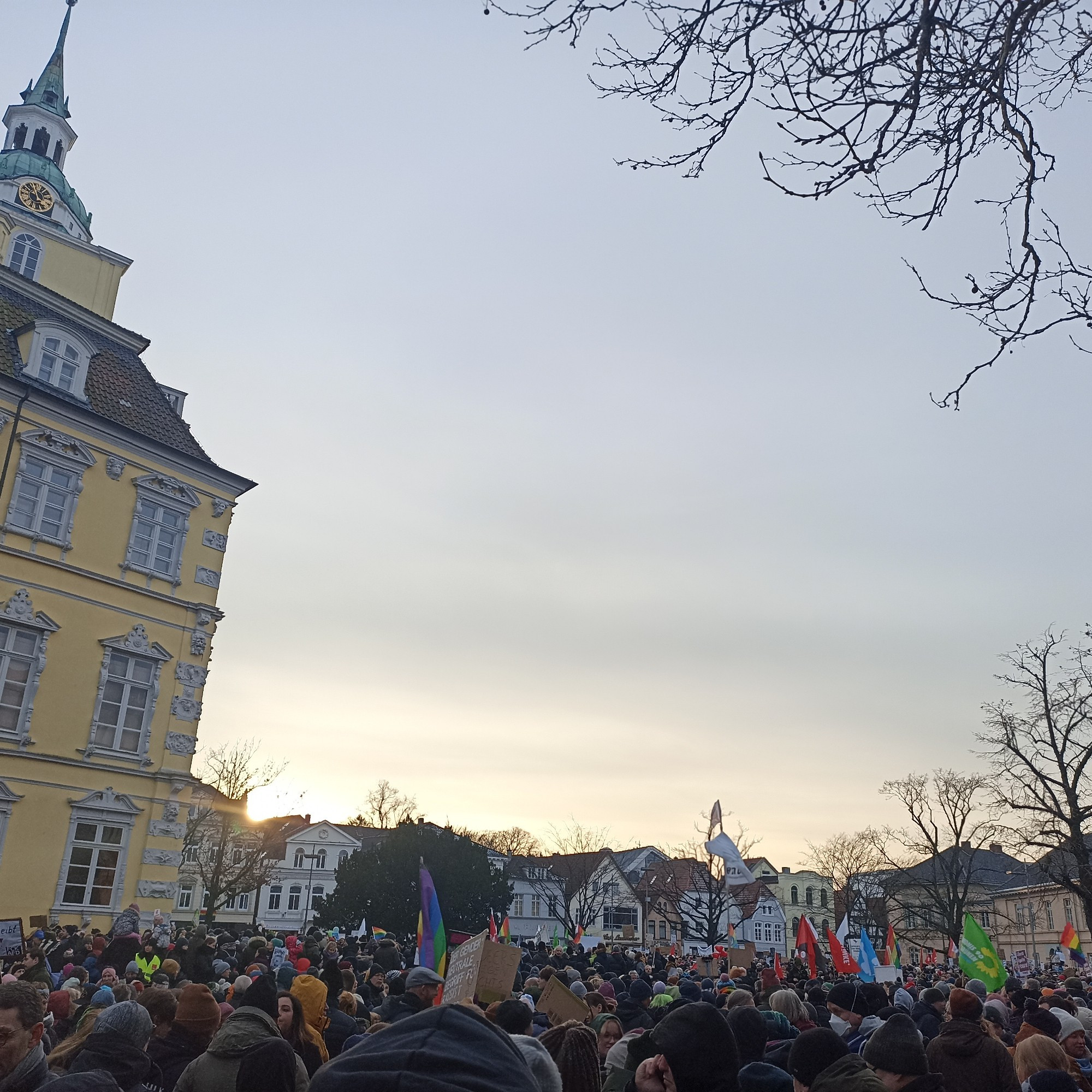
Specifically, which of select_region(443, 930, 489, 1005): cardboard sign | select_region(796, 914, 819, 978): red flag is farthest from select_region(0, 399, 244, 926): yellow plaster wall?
select_region(796, 914, 819, 978): red flag

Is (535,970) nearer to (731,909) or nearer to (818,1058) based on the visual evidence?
(818,1058)

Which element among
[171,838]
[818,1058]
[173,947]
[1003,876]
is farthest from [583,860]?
[818,1058]

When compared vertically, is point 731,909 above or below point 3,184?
below

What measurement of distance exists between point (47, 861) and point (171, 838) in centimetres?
315

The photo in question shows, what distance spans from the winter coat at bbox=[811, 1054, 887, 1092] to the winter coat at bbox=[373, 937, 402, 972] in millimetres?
12188

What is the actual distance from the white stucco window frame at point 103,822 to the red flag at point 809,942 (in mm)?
17559

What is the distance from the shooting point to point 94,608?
77.4 feet

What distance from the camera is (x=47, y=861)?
70.7 feet

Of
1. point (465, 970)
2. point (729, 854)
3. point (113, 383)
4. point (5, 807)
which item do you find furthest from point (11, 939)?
point (729, 854)

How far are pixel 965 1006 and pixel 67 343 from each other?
Result: 82.3 feet

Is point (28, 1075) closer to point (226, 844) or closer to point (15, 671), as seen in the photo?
point (15, 671)

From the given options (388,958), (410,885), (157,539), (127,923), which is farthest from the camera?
(410,885)

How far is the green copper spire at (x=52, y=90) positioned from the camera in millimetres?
37812

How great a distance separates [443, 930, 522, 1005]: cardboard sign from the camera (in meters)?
8.99
